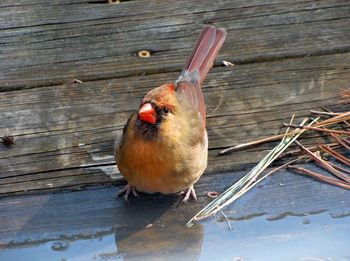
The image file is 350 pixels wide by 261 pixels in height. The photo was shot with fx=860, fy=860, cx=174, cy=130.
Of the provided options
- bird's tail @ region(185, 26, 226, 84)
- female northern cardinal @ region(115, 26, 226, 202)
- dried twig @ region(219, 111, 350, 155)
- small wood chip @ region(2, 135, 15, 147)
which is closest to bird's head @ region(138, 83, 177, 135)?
female northern cardinal @ region(115, 26, 226, 202)

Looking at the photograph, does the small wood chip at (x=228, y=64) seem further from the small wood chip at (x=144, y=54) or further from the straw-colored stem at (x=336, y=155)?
the straw-colored stem at (x=336, y=155)

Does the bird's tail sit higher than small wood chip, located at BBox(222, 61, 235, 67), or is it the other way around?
the bird's tail

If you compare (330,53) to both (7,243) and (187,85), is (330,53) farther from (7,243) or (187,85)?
(7,243)

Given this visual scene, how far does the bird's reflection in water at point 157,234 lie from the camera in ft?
9.91

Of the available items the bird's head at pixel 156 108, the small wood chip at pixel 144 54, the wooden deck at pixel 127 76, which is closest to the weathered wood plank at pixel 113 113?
the wooden deck at pixel 127 76

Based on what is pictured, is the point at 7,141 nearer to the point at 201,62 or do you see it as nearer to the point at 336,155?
the point at 201,62

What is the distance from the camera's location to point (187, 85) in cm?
365

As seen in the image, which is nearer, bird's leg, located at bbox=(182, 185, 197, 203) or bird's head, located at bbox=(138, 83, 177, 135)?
bird's head, located at bbox=(138, 83, 177, 135)

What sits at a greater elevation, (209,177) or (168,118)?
(168,118)

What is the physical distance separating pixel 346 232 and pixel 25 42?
181cm

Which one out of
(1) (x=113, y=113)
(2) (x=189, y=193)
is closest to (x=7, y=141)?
(1) (x=113, y=113)

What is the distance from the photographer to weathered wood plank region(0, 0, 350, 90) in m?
3.96

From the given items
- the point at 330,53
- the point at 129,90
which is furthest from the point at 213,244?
the point at 330,53

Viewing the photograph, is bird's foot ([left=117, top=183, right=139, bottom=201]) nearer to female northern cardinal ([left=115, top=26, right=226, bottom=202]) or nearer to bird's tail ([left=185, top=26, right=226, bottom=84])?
female northern cardinal ([left=115, top=26, right=226, bottom=202])
